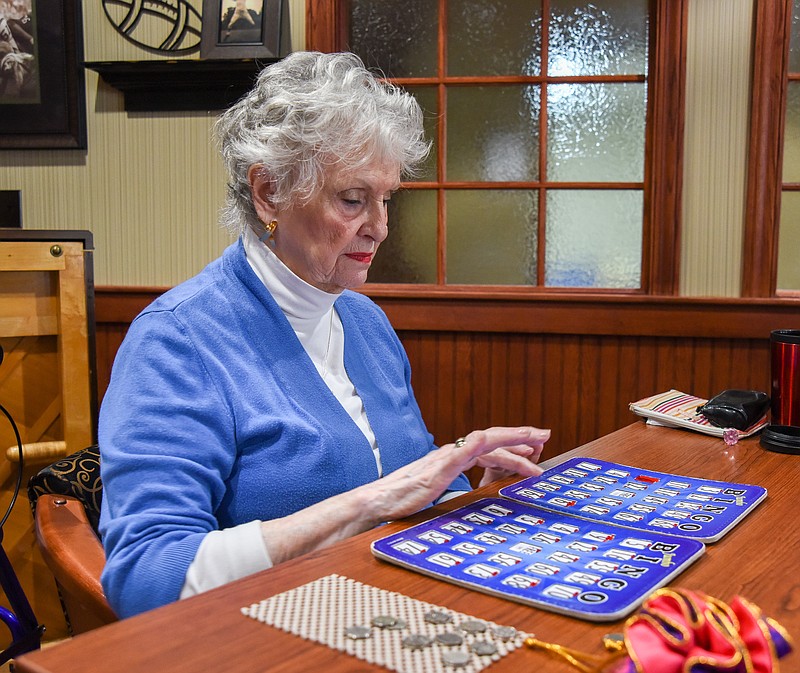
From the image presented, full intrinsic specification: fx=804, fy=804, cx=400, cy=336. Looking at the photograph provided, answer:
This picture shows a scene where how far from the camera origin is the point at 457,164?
9.43 feet

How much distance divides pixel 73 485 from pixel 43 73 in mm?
2027

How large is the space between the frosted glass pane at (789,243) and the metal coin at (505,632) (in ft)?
7.68

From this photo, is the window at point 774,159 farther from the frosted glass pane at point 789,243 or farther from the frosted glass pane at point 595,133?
the frosted glass pane at point 595,133

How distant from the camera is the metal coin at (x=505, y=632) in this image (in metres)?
0.73

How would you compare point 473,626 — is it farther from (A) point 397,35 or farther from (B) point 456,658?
(A) point 397,35

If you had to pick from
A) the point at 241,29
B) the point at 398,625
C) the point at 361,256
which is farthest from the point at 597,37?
the point at 398,625

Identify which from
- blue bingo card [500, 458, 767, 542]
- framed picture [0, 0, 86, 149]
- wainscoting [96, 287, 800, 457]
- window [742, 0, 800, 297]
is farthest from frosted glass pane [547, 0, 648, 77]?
blue bingo card [500, 458, 767, 542]

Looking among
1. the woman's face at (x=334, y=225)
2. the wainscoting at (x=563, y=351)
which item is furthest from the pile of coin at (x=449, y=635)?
the wainscoting at (x=563, y=351)

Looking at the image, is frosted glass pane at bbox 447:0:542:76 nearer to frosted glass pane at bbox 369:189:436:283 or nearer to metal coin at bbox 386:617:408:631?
frosted glass pane at bbox 369:189:436:283

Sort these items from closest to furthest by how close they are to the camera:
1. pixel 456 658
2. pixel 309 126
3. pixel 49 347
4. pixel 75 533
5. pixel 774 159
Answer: pixel 456 658, pixel 75 533, pixel 309 126, pixel 49 347, pixel 774 159

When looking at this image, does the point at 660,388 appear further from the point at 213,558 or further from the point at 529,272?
the point at 213,558

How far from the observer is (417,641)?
0.71 m

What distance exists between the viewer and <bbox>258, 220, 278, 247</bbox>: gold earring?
1.42m

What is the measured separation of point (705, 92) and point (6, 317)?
2.24 metres
